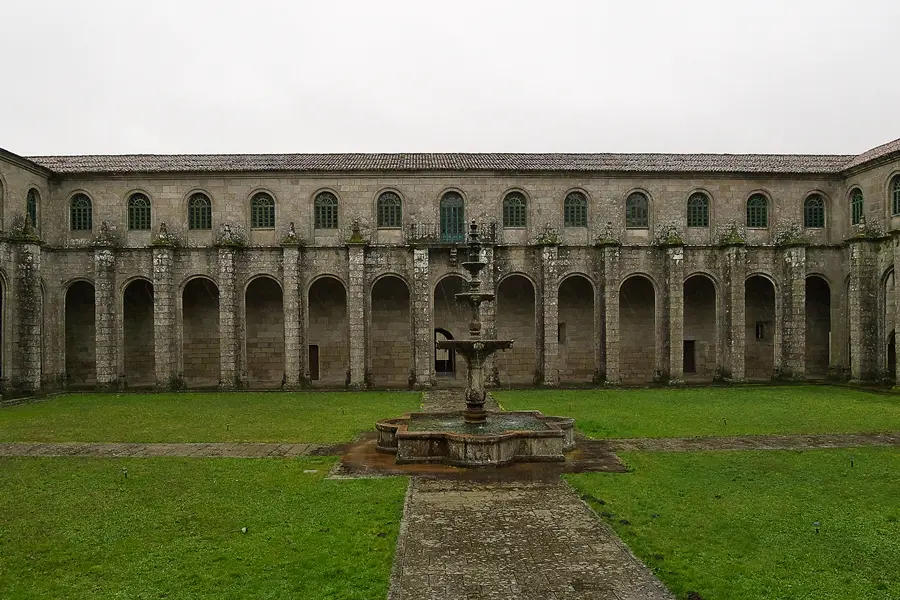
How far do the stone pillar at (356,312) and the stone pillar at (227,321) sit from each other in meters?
5.28

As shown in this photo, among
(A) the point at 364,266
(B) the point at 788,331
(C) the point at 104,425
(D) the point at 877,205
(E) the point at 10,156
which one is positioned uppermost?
(E) the point at 10,156

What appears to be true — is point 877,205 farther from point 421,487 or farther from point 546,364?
point 421,487

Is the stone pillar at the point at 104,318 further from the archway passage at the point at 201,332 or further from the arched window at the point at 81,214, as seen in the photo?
the archway passage at the point at 201,332

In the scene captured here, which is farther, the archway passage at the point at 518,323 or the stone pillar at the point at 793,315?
the archway passage at the point at 518,323

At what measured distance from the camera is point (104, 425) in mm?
18531

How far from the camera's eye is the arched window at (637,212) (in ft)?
99.3

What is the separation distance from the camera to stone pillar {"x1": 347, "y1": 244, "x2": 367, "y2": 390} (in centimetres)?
2817

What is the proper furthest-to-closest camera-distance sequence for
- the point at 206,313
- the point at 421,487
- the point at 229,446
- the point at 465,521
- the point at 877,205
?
1. the point at 206,313
2. the point at 877,205
3. the point at 229,446
4. the point at 421,487
5. the point at 465,521

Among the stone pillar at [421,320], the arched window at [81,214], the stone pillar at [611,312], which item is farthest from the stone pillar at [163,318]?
the stone pillar at [611,312]

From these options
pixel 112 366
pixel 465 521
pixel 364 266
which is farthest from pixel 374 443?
pixel 112 366

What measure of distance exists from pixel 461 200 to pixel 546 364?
8.69 metres

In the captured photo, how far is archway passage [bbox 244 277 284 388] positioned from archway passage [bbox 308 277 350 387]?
5.33 ft

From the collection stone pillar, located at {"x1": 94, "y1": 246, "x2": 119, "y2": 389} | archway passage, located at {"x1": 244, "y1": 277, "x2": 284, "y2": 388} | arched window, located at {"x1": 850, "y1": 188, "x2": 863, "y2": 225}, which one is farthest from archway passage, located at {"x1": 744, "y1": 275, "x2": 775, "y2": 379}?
stone pillar, located at {"x1": 94, "y1": 246, "x2": 119, "y2": 389}

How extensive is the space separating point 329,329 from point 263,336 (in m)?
3.31
